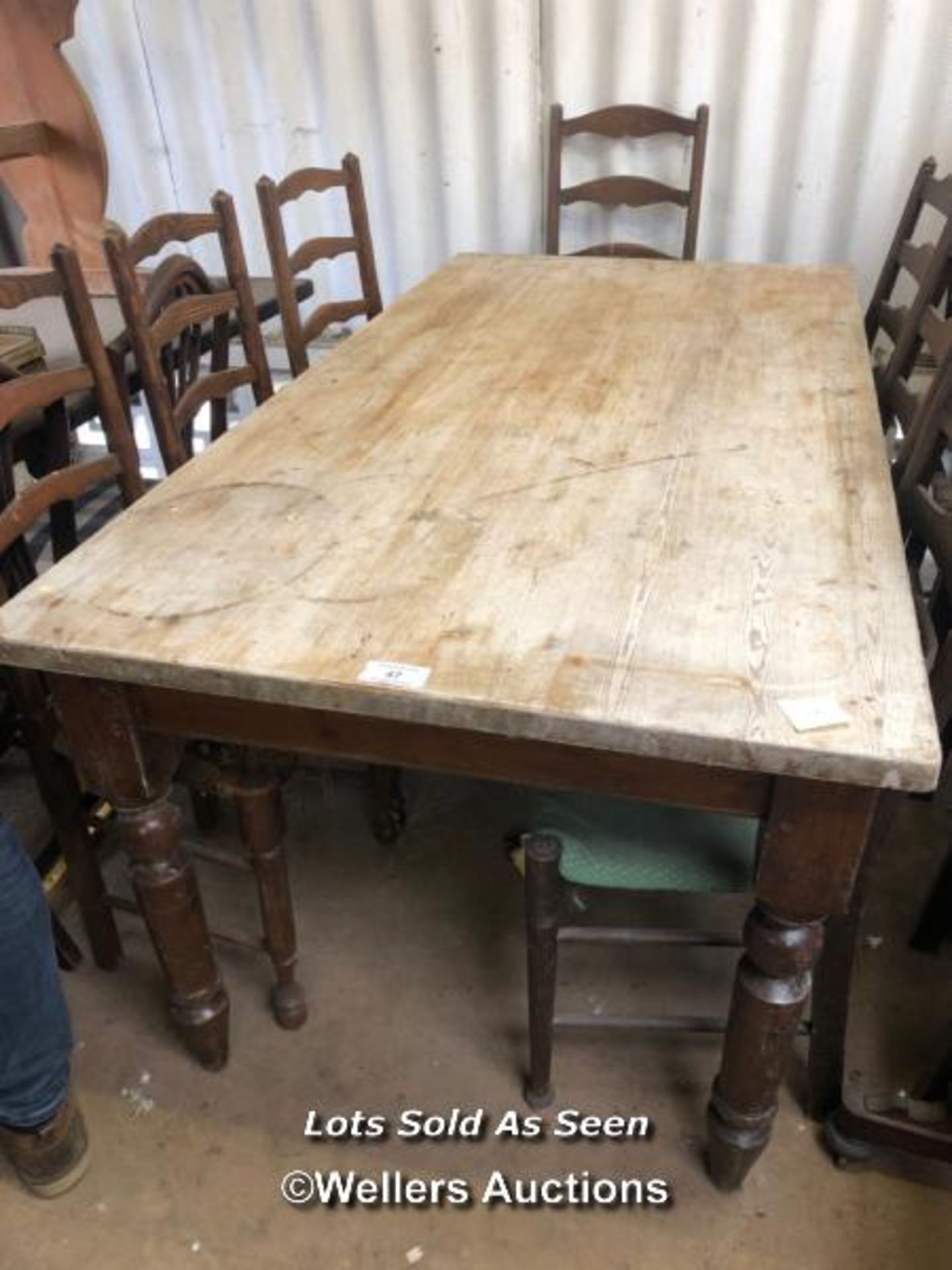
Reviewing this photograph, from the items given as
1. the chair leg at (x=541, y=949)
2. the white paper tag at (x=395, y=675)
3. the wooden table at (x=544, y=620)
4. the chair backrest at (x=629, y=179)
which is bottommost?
the chair leg at (x=541, y=949)

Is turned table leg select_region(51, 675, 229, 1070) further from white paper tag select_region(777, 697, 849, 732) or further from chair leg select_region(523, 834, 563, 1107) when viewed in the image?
white paper tag select_region(777, 697, 849, 732)

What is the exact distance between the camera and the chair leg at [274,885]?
1.26m

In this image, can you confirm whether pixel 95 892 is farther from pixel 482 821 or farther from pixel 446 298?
pixel 446 298

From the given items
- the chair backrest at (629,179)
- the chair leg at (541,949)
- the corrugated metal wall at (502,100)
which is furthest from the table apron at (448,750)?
the corrugated metal wall at (502,100)

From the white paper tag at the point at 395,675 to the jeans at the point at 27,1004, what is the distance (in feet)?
1.71

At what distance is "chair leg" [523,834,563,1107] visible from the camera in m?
1.09

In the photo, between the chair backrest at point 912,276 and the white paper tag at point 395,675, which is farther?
the chair backrest at point 912,276

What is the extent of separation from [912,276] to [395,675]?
160 centimetres

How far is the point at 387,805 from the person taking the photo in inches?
67.7

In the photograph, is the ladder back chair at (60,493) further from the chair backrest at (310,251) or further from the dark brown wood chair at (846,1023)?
the dark brown wood chair at (846,1023)

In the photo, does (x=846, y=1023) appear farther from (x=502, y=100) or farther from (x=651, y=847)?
(x=502, y=100)

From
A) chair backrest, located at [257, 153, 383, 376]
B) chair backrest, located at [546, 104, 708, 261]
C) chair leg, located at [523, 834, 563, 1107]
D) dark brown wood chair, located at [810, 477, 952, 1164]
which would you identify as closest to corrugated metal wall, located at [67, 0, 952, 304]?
chair backrest, located at [546, 104, 708, 261]

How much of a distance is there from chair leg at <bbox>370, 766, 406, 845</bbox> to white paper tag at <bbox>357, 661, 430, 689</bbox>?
31.3 inches

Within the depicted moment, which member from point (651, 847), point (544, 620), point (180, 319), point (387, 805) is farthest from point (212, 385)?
point (651, 847)
